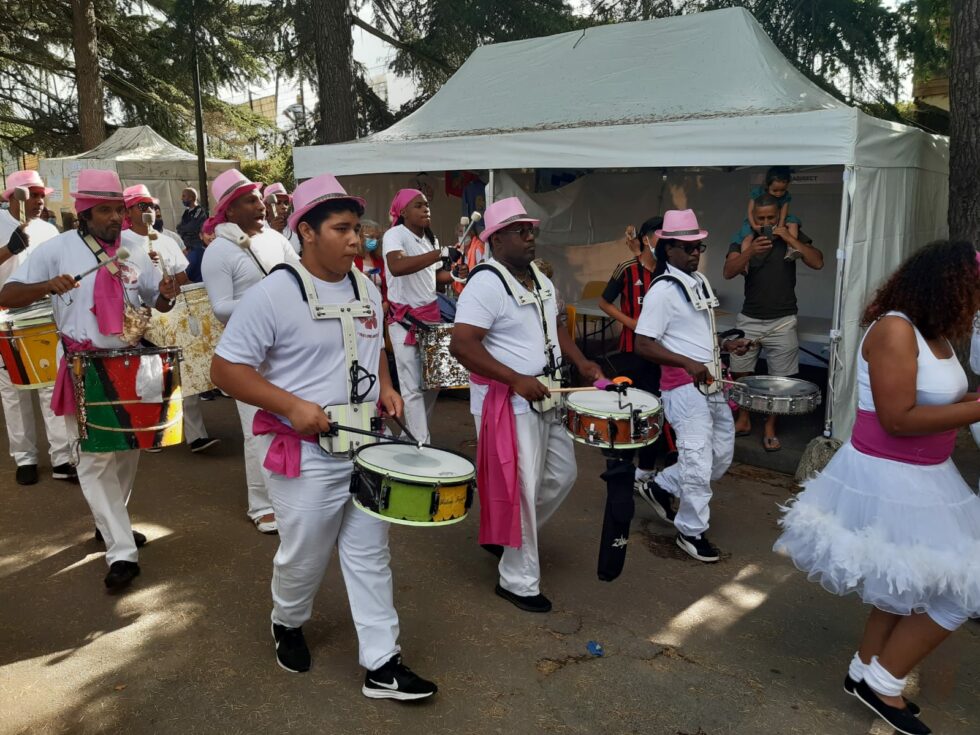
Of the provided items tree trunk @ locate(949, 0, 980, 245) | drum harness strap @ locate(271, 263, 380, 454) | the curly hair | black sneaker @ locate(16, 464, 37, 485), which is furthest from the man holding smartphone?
black sneaker @ locate(16, 464, 37, 485)

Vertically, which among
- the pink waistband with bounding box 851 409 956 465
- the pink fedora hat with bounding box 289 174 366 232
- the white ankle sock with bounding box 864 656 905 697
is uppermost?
the pink fedora hat with bounding box 289 174 366 232

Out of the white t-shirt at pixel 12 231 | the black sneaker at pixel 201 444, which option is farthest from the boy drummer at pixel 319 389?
the white t-shirt at pixel 12 231

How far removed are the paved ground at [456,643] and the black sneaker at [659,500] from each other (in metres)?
0.12

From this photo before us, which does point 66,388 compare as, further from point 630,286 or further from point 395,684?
point 630,286

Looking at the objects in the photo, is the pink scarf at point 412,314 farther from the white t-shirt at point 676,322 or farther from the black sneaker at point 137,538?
the black sneaker at point 137,538

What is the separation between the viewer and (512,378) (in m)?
3.79

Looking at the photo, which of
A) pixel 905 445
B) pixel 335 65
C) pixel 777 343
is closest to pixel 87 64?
pixel 335 65

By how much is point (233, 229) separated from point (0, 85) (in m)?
20.9

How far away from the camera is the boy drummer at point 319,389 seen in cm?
301

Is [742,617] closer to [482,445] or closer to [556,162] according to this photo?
[482,445]

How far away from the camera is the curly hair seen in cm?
296

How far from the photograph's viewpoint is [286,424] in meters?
3.13

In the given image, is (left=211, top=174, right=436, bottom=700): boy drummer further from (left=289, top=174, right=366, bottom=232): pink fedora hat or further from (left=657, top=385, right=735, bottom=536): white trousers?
(left=657, top=385, right=735, bottom=536): white trousers

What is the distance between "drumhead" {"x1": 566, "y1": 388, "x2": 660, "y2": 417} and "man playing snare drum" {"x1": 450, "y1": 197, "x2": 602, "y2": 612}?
12cm
